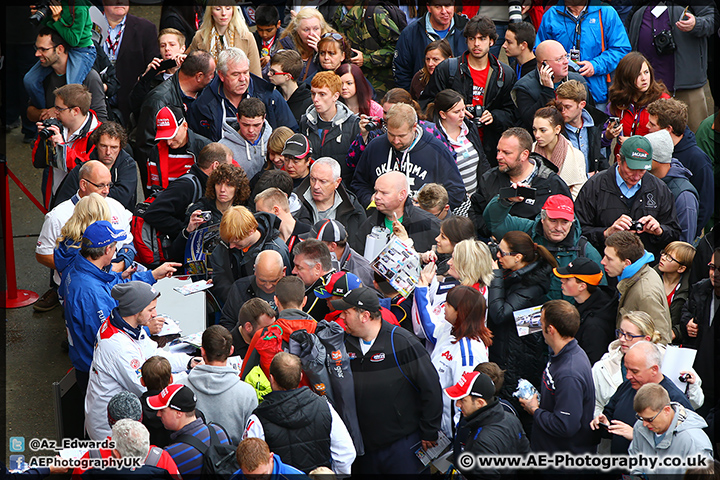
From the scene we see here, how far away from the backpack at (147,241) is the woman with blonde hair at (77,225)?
0.74m

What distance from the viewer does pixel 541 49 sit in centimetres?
788

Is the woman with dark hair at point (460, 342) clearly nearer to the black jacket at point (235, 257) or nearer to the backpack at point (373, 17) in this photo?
the black jacket at point (235, 257)

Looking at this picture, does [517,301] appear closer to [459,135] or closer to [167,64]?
[459,135]

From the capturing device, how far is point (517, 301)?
5707mm

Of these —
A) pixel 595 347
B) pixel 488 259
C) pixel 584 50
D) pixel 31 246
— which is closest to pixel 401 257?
pixel 488 259

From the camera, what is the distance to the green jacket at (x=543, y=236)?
607 centimetres

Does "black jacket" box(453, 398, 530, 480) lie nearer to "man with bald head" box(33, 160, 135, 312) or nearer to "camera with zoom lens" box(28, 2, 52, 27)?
"man with bald head" box(33, 160, 135, 312)

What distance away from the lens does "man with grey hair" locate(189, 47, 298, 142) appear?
24.9 feet

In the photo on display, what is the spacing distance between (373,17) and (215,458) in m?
6.13

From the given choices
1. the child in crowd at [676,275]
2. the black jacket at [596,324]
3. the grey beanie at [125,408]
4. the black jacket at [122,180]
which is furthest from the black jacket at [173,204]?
the child in crowd at [676,275]

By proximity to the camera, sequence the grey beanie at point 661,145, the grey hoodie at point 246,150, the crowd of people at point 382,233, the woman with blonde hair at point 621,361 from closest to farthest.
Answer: the crowd of people at point 382,233
the woman with blonde hair at point 621,361
the grey beanie at point 661,145
the grey hoodie at point 246,150

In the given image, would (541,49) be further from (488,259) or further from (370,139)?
(488,259)

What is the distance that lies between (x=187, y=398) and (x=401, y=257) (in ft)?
6.43

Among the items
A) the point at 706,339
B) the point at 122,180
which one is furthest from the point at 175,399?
the point at 706,339
